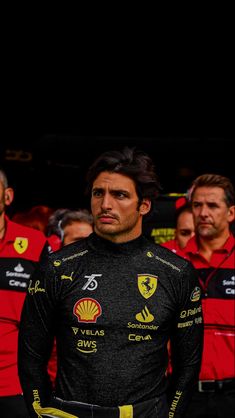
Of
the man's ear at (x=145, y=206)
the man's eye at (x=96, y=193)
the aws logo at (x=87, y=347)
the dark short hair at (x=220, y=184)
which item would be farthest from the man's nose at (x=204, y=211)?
the aws logo at (x=87, y=347)

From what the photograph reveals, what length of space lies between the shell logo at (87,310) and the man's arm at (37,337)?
0.11m

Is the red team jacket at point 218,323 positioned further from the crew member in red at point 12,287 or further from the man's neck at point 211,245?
the crew member in red at point 12,287

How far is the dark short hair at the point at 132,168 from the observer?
8.80 ft

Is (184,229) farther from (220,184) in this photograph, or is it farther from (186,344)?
(186,344)

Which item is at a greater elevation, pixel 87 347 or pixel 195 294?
pixel 195 294

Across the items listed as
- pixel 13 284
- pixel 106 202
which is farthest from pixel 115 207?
pixel 13 284

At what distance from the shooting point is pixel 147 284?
2.60 m

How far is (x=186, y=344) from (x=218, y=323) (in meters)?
1.21

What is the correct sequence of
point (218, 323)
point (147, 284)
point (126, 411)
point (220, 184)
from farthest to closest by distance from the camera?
point (220, 184), point (218, 323), point (147, 284), point (126, 411)

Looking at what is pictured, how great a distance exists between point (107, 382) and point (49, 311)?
0.36 m

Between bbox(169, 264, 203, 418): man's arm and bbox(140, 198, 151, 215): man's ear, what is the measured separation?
0.29 metres

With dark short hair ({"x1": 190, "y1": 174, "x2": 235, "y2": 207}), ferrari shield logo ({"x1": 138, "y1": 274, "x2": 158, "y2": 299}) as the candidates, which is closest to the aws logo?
ferrari shield logo ({"x1": 138, "y1": 274, "x2": 158, "y2": 299})

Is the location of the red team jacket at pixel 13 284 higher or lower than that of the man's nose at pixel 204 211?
lower

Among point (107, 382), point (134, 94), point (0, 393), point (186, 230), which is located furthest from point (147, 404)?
point (134, 94)
